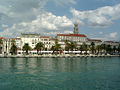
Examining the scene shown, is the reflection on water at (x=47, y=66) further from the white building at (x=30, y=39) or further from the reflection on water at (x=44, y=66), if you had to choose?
the white building at (x=30, y=39)

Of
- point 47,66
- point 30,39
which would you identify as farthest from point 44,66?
point 30,39

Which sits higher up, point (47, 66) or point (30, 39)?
point (30, 39)

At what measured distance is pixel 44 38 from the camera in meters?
155

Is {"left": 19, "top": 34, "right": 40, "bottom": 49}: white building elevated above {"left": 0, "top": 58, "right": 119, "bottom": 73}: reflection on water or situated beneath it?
elevated above

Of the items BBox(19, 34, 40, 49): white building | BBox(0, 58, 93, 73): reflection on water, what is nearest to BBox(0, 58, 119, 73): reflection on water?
BBox(0, 58, 93, 73): reflection on water

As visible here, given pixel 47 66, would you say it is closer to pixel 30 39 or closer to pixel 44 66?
pixel 44 66

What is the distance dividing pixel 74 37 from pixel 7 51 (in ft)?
278

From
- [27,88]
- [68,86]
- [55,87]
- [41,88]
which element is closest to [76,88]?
[68,86]

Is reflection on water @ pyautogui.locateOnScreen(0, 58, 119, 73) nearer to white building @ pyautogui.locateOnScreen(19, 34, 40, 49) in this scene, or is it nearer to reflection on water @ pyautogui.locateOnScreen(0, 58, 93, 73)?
reflection on water @ pyautogui.locateOnScreen(0, 58, 93, 73)

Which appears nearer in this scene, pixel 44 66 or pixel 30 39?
pixel 44 66

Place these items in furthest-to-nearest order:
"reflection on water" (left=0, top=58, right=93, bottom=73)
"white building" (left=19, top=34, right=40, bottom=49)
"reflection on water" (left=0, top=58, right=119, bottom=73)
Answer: "white building" (left=19, top=34, right=40, bottom=49), "reflection on water" (left=0, top=58, right=93, bottom=73), "reflection on water" (left=0, top=58, right=119, bottom=73)

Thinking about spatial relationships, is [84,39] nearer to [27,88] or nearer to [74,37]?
[74,37]

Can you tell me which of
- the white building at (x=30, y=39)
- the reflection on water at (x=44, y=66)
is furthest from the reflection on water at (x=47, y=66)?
the white building at (x=30, y=39)

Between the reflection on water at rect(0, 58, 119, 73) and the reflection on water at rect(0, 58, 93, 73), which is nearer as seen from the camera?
the reflection on water at rect(0, 58, 119, 73)
